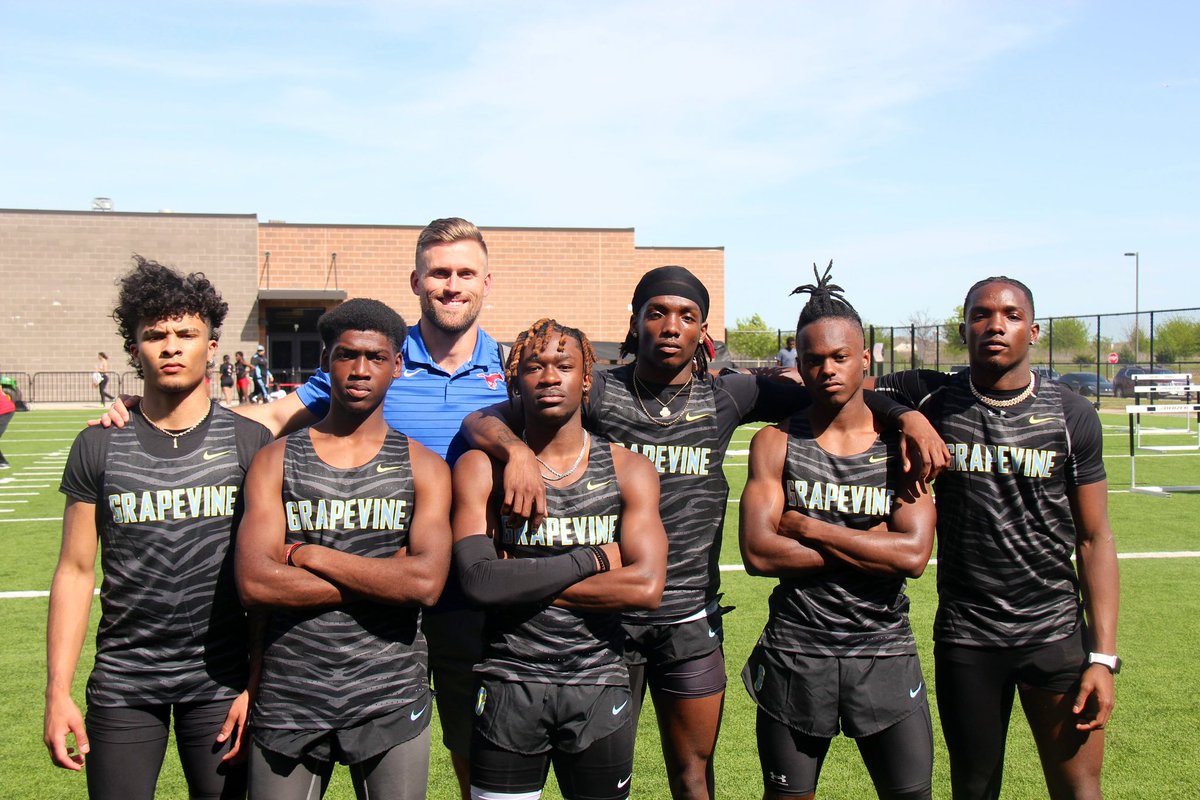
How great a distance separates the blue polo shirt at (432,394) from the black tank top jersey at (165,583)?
2.04 ft

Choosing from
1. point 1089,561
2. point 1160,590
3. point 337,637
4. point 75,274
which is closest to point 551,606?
point 337,637

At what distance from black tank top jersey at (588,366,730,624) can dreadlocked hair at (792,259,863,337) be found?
1.50ft

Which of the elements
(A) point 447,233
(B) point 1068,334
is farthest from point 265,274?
(A) point 447,233

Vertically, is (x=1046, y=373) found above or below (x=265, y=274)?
below

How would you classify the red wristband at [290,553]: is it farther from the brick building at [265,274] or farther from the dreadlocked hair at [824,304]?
the brick building at [265,274]

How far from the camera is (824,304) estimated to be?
3432 millimetres

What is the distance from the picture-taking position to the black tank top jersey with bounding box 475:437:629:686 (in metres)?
2.87

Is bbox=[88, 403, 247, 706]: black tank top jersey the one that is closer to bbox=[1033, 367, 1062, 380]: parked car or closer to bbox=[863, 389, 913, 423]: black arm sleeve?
bbox=[863, 389, 913, 423]: black arm sleeve

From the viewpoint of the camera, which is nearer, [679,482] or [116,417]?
[116,417]

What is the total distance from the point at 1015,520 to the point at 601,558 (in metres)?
1.43

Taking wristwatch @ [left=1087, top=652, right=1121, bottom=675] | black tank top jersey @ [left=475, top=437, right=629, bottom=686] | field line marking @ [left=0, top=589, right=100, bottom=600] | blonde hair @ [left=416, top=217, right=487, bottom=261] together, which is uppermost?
blonde hair @ [left=416, top=217, right=487, bottom=261]

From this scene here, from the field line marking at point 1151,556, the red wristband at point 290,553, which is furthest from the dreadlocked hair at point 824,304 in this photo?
the field line marking at point 1151,556

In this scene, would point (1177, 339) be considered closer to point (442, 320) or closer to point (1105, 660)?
point (1105, 660)

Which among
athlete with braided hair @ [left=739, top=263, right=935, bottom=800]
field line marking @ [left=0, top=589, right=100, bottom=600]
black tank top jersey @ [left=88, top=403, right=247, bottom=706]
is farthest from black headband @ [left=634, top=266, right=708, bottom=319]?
field line marking @ [left=0, top=589, right=100, bottom=600]
